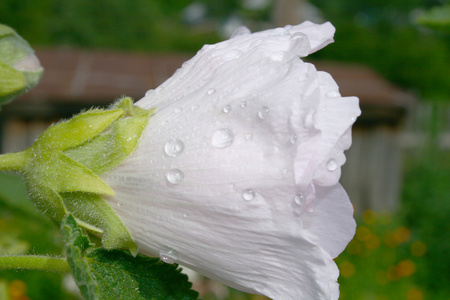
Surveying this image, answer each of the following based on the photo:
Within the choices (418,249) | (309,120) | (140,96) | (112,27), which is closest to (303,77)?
(309,120)

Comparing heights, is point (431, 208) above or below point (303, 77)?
below

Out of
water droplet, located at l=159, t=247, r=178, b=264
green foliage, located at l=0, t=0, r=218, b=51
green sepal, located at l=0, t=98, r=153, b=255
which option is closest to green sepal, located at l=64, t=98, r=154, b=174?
green sepal, located at l=0, t=98, r=153, b=255

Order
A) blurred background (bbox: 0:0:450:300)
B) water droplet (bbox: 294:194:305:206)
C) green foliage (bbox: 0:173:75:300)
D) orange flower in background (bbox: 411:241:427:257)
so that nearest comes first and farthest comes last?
water droplet (bbox: 294:194:305:206), green foliage (bbox: 0:173:75:300), blurred background (bbox: 0:0:450:300), orange flower in background (bbox: 411:241:427:257)

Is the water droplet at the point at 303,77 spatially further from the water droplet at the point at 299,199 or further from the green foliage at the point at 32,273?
the green foliage at the point at 32,273

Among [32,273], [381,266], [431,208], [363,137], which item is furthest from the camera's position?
[363,137]

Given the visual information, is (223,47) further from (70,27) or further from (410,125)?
(70,27)

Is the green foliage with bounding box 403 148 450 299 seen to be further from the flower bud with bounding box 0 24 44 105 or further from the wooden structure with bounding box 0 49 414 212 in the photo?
the flower bud with bounding box 0 24 44 105

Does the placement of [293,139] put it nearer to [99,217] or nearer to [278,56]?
[278,56]
